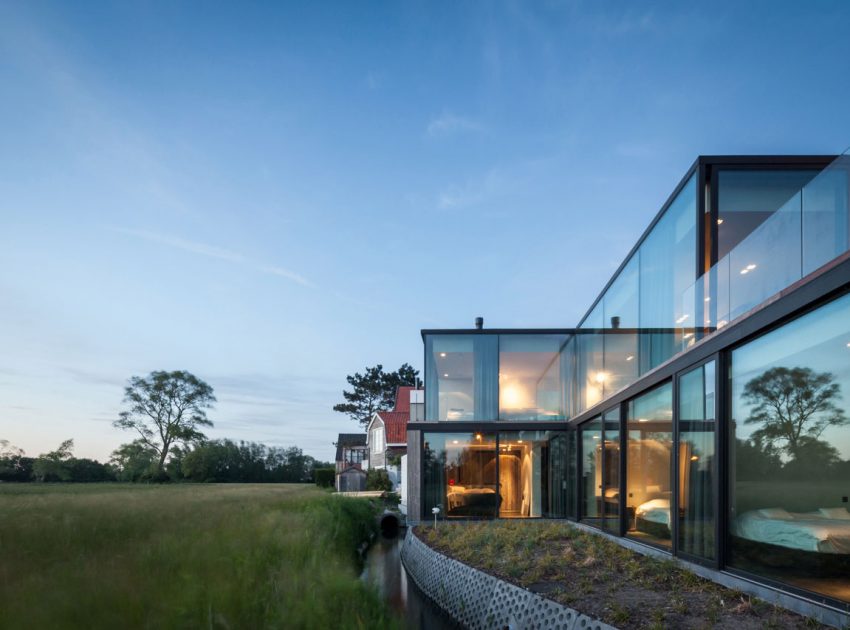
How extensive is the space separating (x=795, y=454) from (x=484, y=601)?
13.4ft

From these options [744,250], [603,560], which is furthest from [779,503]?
[603,560]

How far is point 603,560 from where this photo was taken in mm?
8789

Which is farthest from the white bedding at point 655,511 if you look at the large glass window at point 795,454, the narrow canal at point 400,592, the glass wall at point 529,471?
the glass wall at point 529,471

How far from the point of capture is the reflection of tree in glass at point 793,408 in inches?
210

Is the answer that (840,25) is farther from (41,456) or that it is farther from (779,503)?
(41,456)

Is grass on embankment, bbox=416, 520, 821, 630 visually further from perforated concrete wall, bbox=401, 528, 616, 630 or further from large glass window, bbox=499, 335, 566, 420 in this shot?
large glass window, bbox=499, 335, 566, 420

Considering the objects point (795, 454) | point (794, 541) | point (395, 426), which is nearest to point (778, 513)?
point (794, 541)

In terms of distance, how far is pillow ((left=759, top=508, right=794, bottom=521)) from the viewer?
569 centimetres

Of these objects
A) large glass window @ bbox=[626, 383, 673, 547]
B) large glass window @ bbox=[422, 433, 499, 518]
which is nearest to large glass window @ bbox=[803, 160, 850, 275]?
large glass window @ bbox=[626, 383, 673, 547]

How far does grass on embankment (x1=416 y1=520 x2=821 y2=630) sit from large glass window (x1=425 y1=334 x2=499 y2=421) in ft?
15.9

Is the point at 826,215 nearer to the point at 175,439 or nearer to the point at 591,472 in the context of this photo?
the point at 591,472

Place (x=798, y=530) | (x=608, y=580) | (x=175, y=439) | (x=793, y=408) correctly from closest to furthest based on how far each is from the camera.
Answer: (x=798, y=530) → (x=793, y=408) → (x=608, y=580) → (x=175, y=439)

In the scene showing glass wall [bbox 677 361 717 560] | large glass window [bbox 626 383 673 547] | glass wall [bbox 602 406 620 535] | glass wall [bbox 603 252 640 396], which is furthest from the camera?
glass wall [bbox 602 406 620 535]

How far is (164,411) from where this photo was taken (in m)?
36.0
